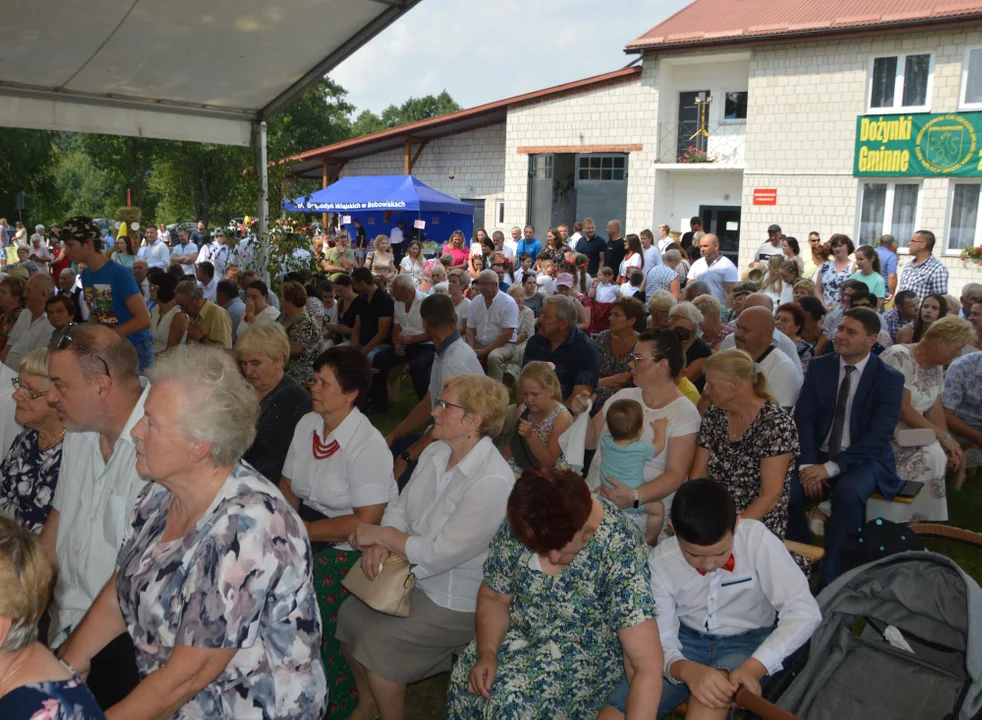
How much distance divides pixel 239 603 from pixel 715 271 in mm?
9266

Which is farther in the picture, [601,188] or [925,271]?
[601,188]

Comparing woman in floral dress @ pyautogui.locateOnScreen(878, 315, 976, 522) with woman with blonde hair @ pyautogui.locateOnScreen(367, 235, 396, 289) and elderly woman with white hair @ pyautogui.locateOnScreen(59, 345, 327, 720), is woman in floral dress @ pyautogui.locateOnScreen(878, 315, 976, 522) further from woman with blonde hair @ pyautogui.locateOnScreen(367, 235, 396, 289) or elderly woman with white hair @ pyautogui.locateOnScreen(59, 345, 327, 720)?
woman with blonde hair @ pyautogui.locateOnScreen(367, 235, 396, 289)

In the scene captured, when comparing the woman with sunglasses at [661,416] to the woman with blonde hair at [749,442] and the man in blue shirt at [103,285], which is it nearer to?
the woman with blonde hair at [749,442]

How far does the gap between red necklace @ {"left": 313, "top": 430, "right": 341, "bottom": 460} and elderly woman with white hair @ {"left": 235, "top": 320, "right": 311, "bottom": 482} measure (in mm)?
365

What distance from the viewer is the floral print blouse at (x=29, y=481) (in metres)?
3.02

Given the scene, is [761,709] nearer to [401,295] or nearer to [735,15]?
[401,295]

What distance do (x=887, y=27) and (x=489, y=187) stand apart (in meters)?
10.7

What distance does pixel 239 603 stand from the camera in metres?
→ 1.80

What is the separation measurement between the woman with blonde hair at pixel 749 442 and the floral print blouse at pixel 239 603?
83.4 inches

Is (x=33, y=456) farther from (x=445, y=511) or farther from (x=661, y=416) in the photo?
(x=661, y=416)

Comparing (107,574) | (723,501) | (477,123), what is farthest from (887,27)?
(107,574)

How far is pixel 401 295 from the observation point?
839cm

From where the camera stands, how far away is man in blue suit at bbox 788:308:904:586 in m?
4.07

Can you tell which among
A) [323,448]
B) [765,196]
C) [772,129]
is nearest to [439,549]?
[323,448]
